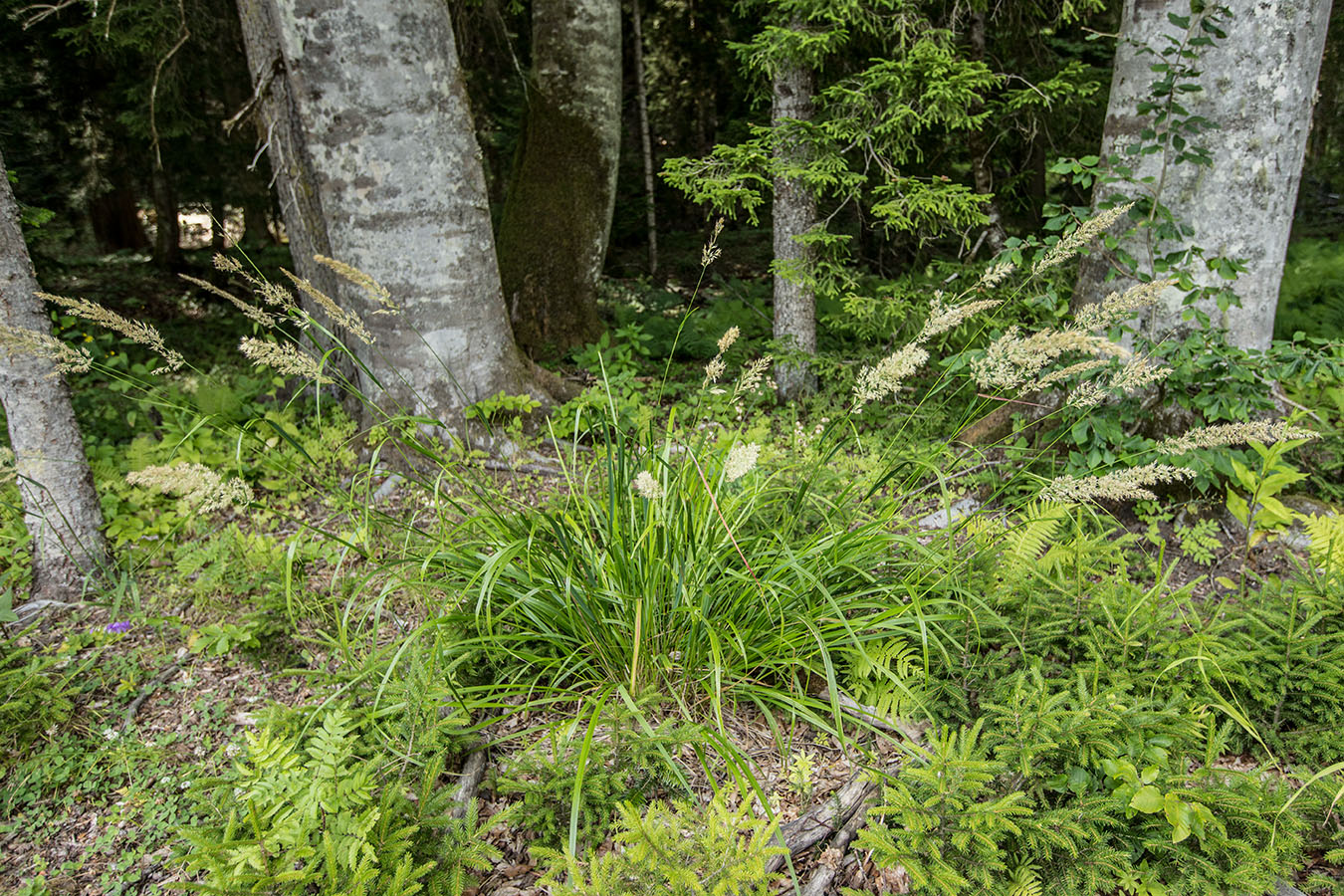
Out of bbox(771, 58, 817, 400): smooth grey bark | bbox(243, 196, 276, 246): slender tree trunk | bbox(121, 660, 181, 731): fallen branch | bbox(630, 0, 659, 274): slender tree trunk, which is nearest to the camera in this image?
bbox(121, 660, 181, 731): fallen branch

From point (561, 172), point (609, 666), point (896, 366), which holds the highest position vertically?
point (561, 172)

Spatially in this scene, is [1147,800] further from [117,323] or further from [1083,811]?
[117,323]

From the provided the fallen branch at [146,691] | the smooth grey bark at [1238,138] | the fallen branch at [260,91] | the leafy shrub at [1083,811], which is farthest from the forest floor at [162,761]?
the fallen branch at [260,91]

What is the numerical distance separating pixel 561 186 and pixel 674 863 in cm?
504

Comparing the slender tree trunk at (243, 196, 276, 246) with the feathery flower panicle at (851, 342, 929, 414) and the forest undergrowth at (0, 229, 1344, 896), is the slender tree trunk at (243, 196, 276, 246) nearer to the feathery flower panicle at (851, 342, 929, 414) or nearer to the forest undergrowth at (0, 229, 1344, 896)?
the forest undergrowth at (0, 229, 1344, 896)

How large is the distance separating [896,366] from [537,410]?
2.66 metres

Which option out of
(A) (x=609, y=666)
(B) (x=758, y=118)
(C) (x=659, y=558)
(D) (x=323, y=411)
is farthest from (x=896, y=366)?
(B) (x=758, y=118)

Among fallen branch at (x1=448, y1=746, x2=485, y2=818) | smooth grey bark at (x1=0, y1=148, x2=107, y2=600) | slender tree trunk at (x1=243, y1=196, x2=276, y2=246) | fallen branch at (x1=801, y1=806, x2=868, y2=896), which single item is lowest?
fallen branch at (x1=801, y1=806, x2=868, y2=896)

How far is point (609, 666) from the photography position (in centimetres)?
207

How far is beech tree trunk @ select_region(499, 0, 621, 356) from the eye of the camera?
5.46m

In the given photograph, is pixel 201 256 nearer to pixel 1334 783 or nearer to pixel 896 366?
pixel 896 366

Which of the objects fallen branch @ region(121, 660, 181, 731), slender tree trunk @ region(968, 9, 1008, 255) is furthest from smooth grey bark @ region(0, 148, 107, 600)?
slender tree trunk @ region(968, 9, 1008, 255)

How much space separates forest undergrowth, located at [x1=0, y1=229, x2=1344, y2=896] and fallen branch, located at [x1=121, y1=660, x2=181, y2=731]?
0.6 inches

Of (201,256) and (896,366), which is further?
(201,256)
